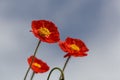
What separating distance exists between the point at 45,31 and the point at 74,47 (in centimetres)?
22

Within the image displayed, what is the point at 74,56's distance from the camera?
2516mm

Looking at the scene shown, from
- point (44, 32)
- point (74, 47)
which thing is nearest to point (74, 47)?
point (74, 47)

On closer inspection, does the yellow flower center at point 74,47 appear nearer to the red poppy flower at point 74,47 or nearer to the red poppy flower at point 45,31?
the red poppy flower at point 74,47

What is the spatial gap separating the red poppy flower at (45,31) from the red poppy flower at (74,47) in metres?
0.07

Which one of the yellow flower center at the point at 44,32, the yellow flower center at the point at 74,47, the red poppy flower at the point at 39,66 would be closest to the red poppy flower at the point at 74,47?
the yellow flower center at the point at 74,47

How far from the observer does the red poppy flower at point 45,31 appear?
2.50 metres

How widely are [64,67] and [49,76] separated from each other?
121mm

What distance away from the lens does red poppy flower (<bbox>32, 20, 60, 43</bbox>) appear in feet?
8.21

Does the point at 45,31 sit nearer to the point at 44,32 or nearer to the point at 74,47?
the point at 44,32

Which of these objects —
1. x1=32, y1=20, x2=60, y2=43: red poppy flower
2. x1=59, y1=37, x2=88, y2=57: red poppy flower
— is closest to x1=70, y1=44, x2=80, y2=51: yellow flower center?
x1=59, y1=37, x2=88, y2=57: red poppy flower

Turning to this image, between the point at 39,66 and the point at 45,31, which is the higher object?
the point at 45,31

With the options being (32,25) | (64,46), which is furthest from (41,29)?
(64,46)

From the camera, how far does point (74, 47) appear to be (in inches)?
104

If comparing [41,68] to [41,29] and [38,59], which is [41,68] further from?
[41,29]
